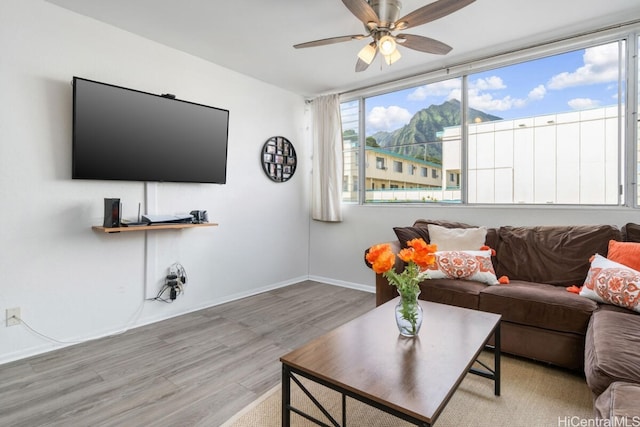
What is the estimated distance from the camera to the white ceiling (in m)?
2.48

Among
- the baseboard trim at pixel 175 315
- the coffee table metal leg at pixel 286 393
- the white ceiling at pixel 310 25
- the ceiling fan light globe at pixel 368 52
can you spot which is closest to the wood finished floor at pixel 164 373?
the baseboard trim at pixel 175 315

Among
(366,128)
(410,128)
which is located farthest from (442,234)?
(366,128)

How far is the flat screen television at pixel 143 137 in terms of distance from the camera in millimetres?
2521

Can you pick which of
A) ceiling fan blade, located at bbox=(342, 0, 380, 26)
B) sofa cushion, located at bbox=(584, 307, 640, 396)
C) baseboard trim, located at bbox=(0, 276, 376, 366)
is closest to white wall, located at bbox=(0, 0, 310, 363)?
baseboard trim, located at bbox=(0, 276, 376, 366)

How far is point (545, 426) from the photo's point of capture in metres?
1.63

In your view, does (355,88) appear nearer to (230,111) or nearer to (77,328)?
(230,111)

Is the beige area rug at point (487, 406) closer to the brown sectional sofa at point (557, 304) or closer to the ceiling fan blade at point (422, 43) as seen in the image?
the brown sectional sofa at point (557, 304)

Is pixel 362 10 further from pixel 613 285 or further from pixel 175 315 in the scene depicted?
pixel 175 315

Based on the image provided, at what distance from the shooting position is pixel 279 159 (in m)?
4.25

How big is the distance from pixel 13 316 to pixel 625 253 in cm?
419

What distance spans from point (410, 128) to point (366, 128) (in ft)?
1.89

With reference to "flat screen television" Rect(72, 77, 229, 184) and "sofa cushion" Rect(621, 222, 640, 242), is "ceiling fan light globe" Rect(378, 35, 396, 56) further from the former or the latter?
"sofa cushion" Rect(621, 222, 640, 242)

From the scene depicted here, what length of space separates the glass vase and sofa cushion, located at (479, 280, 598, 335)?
3.38ft

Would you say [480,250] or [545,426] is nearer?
[545,426]
